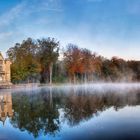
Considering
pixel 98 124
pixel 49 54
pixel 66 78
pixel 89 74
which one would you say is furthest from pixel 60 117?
pixel 89 74

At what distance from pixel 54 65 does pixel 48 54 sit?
7757 millimetres

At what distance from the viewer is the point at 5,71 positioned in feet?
204

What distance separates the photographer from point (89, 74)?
278 feet

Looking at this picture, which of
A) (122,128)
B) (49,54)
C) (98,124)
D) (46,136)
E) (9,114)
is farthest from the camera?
(49,54)

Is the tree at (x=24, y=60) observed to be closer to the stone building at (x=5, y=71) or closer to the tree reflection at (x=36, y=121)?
the stone building at (x=5, y=71)

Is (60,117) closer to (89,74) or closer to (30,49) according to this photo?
(30,49)

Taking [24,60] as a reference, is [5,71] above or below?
below

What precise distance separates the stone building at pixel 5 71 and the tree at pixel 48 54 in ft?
28.7

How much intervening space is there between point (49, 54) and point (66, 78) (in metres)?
10.6

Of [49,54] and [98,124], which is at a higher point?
[49,54]

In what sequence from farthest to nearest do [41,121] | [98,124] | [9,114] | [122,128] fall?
[9,114] < [41,121] < [98,124] < [122,128]

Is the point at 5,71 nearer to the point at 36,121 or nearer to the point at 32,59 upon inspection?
the point at 32,59

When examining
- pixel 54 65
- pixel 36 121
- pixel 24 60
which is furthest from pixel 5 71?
pixel 36 121

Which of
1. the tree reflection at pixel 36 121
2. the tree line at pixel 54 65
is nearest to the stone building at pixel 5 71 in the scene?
the tree line at pixel 54 65
